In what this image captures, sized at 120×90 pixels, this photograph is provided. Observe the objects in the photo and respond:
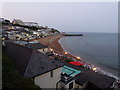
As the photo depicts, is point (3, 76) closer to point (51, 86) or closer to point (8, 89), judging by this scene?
point (8, 89)

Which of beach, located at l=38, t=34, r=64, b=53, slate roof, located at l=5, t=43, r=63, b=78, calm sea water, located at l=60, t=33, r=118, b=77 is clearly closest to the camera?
slate roof, located at l=5, t=43, r=63, b=78

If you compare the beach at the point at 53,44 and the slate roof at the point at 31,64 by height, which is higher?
the slate roof at the point at 31,64

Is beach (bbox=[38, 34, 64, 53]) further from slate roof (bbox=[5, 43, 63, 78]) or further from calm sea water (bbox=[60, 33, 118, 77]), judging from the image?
slate roof (bbox=[5, 43, 63, 78])

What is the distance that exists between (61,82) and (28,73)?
412 cm

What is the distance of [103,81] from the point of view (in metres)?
12.7

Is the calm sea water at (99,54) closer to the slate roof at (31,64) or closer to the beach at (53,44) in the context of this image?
the beach at (53,44)

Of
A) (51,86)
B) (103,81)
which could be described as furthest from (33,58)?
(103,81)

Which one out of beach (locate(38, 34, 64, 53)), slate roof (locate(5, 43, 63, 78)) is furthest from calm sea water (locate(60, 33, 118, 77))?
slate roof (locate(5, 43, 63, 78))

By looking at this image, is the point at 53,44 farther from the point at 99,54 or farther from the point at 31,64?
the point at 31,64

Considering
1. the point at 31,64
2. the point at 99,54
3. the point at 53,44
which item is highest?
the point at 31,64

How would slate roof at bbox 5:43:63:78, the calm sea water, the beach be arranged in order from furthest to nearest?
1. the beach
2. the calm sea water
3. slate roof at bbox 5:43:63:78

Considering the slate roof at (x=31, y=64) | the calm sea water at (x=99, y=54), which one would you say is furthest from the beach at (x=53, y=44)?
the slate roof at (x=31, y=64)

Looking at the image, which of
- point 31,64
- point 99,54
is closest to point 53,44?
point 99,54

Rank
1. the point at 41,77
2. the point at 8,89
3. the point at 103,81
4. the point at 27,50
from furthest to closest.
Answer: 1. the point at 103,81
2. the point at 27,50
3. the point at 41,77
4. the point at 8,89
